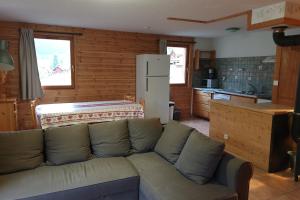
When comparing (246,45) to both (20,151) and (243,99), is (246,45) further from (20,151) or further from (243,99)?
(20,151)

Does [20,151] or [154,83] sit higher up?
[154,83]

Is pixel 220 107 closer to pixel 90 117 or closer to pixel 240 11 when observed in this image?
pixel 240 11

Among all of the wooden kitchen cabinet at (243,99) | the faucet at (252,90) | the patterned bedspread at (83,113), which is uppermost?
the faucet at (252,90)

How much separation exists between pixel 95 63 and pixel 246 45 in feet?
11.9

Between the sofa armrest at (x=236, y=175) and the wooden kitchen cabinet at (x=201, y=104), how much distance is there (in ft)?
13.5

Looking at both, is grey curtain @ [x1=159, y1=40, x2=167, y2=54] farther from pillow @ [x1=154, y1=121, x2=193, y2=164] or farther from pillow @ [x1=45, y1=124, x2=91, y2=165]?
pillow @ [x1=45, y1=124, x2=91, y2=165]

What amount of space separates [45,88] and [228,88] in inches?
179

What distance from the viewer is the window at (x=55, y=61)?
5008 mm

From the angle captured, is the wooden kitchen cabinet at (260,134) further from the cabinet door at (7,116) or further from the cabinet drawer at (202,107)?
the cabinet door at (7,116)

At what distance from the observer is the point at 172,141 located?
256 cm

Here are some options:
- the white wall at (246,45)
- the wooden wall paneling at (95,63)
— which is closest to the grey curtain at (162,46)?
the wooden wall paneling at (95,63)

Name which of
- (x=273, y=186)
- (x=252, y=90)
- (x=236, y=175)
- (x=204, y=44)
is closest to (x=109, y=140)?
(x=236, y=175)

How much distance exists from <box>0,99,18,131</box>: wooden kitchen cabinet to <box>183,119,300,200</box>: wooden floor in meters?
4.07

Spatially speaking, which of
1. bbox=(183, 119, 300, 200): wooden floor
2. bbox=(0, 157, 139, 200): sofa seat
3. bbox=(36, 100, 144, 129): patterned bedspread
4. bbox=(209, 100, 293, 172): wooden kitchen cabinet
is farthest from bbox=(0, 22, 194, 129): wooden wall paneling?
bbox=(183, 119, 300, 200): wooden floor
